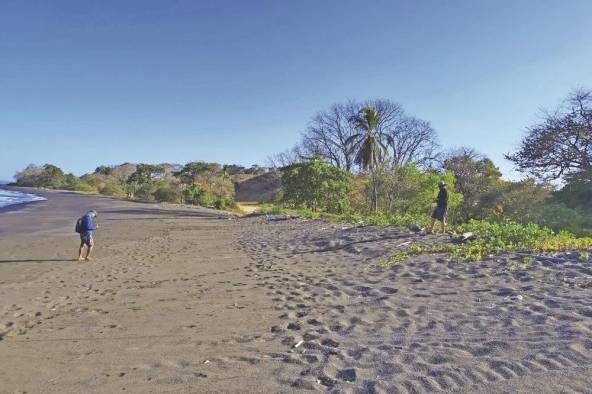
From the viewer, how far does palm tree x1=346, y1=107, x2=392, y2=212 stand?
30.7 meters

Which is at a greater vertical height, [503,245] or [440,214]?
[440,214]

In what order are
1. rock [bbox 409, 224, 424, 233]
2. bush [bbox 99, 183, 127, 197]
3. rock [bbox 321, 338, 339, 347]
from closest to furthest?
rock [bbox 321, 338, 339, 347]
rock [bbox 409, 224, 424, 233]
bush [bbox 99, 183, 127, 197]

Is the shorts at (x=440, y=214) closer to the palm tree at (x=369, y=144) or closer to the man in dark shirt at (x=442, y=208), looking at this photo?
the man in dark shirt at (x=442, y=208)

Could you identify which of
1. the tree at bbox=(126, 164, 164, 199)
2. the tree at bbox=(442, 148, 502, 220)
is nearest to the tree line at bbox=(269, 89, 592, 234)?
the tree at bbox=(442, 148, 502, 220)

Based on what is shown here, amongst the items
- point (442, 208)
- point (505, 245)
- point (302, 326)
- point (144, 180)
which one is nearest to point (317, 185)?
point (442, 208)

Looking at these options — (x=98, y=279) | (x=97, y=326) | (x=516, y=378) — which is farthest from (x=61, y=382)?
(x=98, y=279)

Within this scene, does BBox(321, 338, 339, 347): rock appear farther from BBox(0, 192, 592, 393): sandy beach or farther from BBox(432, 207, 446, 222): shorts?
BBox(432, 207, 446, 222): shorts

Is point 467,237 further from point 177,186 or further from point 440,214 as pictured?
point 177,186

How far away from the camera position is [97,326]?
19.3 feet

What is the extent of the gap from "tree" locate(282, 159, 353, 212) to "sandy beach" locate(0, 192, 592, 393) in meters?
16.4

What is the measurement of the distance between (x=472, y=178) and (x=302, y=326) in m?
30.4

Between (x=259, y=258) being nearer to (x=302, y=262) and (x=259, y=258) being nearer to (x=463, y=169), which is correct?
(x=302, y=262)

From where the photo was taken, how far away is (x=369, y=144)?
101 feet

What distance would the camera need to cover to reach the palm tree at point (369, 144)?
101 feet
